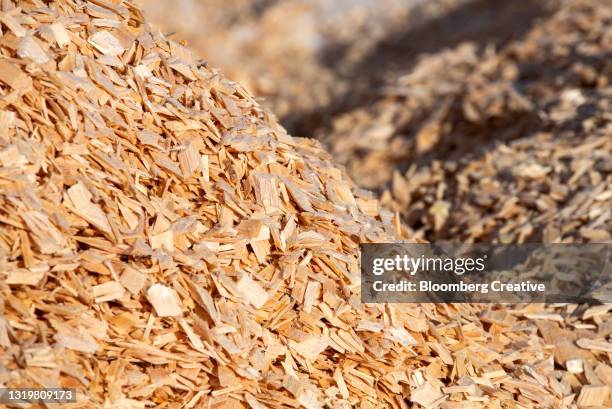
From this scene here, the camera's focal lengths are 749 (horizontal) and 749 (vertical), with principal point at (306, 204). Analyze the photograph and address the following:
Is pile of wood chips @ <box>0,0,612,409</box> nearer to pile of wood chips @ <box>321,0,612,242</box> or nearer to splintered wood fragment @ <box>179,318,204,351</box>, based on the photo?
splintered wood fragment @ <box>179,318,204,351</box>

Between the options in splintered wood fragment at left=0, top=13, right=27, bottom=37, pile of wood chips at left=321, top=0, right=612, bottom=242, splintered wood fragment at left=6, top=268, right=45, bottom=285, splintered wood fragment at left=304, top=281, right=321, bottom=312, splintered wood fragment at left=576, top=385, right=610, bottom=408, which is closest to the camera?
splintered wood fragment at left=6, top=268, right=45, bottom=285

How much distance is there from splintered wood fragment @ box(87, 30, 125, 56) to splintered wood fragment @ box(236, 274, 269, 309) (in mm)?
817

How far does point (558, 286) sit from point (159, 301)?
5.46 ft

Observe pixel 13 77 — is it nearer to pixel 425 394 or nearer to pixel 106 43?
pixel 106 43

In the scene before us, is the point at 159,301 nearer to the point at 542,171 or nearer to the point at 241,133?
the point at 241,133

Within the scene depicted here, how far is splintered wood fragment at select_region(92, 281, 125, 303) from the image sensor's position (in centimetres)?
196

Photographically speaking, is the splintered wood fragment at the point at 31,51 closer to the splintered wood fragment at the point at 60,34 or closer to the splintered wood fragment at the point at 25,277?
the splintered wood fragment at the point at 60,34

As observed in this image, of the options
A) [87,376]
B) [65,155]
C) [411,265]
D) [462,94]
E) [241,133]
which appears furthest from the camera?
[462,94]

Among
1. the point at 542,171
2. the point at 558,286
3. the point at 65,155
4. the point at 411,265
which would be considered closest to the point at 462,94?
the point at 542,171

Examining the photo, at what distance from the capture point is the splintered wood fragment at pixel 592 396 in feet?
8.08

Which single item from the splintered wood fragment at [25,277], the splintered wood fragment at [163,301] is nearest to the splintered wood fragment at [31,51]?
the splintered wood fragment at [25,277]

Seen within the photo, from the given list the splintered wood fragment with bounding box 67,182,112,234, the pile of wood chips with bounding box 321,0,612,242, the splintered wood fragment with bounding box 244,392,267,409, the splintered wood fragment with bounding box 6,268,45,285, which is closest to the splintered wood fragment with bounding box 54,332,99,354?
the splintered wood fragment with bounding box 6,268,45,285

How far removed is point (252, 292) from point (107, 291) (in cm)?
41

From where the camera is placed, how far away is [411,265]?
2.58 metres
